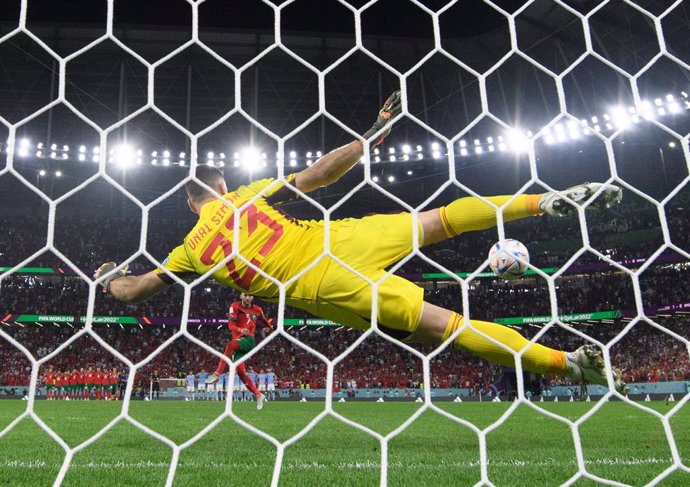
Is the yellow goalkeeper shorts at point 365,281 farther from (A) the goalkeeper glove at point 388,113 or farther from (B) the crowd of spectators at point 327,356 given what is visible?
(B) the crowd of spectators at point 327,356

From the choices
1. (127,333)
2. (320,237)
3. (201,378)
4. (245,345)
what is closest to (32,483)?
(320,237)

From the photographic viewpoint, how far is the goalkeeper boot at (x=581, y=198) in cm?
244

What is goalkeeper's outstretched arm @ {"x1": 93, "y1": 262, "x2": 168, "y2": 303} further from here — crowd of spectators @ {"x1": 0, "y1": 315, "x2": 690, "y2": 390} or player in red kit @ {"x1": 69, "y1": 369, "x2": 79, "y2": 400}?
crowd of spectators @ {"x1": 0, "y1": 315, "x2": 690, "y2": 390}

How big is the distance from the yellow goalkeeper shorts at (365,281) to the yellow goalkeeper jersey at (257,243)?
127mm

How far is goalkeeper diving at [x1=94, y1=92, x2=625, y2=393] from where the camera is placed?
2.58m

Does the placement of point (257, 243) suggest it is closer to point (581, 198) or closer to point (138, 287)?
point (138, 287)

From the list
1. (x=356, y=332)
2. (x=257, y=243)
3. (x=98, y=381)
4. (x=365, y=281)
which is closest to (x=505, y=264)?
(x=365, y=281)

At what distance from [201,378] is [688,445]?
15545 mm

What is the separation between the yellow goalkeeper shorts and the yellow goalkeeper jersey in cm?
13

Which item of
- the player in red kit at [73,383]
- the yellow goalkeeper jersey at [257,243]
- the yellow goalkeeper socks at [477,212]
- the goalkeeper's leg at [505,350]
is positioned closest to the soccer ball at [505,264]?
the yellow goalkeeper socks at [477,212]

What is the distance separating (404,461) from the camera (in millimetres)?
2965

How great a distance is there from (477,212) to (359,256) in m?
0.60

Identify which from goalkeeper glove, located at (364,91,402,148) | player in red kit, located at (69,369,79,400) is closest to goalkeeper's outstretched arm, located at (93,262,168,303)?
goalkeeper glove, located at (364,91,402,148)

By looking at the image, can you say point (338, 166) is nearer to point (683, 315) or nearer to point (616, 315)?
point (616, 315)
